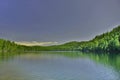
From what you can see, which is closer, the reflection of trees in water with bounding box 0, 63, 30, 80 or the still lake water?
the reflection of trees in water with bounding box 0, 63, 30, 80

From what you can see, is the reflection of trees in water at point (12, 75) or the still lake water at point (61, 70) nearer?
the reflection of trees in water at point (12, 75)

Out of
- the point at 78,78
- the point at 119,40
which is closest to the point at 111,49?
the point at 119,40

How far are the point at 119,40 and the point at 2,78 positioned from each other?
261 feet

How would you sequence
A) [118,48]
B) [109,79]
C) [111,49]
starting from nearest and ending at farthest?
[109,79], [118,48], [111,49]

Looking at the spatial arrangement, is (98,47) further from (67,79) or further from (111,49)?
(67,79)

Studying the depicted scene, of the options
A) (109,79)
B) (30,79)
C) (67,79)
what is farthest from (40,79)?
(109,79)

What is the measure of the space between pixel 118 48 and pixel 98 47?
37.6 m

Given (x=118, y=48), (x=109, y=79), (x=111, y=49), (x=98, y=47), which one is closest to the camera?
(x=109, y=79)

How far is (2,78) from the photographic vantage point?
30.6 metres

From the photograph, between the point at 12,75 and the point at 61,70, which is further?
the point at 61,70

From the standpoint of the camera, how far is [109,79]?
29.2m

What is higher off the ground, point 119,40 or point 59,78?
point 119,40

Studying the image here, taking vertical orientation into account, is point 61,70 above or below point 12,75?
above

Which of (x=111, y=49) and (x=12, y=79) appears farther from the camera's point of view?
(x=111, y=49)
